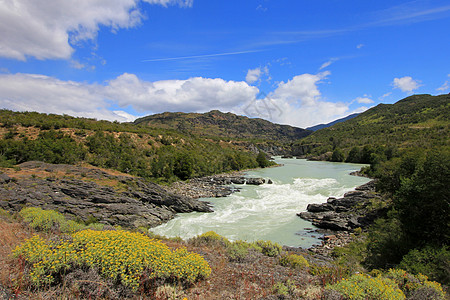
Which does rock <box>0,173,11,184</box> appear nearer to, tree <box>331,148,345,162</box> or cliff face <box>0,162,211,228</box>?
cliff face <box>0,162,211,228</box>

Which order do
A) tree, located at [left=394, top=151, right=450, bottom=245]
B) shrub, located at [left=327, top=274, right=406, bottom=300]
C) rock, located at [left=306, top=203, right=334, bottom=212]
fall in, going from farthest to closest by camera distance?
rock, located at [left=306, top=203, right=334, bottom=212], tree, located at [left=394, top=151, right=450, bottom=245], shrub, located at [left=327, top=274, right=406, bottom=300]

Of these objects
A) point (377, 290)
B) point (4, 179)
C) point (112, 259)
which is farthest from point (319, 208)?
point (4, 179)

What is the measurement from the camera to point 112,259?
5199mm

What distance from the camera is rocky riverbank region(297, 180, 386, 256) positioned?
1706cm

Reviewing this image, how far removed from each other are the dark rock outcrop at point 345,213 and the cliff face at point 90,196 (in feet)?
39.3

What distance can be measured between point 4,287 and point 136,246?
99.5 inches

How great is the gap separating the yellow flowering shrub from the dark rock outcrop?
702 inches

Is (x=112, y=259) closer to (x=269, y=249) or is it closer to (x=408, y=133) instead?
(x=269, y=249)

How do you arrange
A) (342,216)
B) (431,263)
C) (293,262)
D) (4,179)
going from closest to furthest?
1. (293,262)
2. (431,263)
3. (4,179)
4. (342,216)

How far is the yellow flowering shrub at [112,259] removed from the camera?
489cm

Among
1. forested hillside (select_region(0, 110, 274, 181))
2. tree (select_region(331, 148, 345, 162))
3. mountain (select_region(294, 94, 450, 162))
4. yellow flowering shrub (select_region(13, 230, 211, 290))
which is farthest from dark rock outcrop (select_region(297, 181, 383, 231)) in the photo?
tree (select_region(331, 148, 345, 162))

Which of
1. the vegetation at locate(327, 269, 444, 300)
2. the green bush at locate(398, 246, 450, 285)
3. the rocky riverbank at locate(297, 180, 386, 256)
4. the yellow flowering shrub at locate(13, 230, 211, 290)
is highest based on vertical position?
the yellow flowering shrub at locate(13, 230, 211, 290)

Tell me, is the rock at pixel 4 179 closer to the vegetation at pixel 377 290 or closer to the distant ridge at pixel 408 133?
the vegetation at pixel 377 290

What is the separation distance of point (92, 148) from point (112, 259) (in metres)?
38.9
